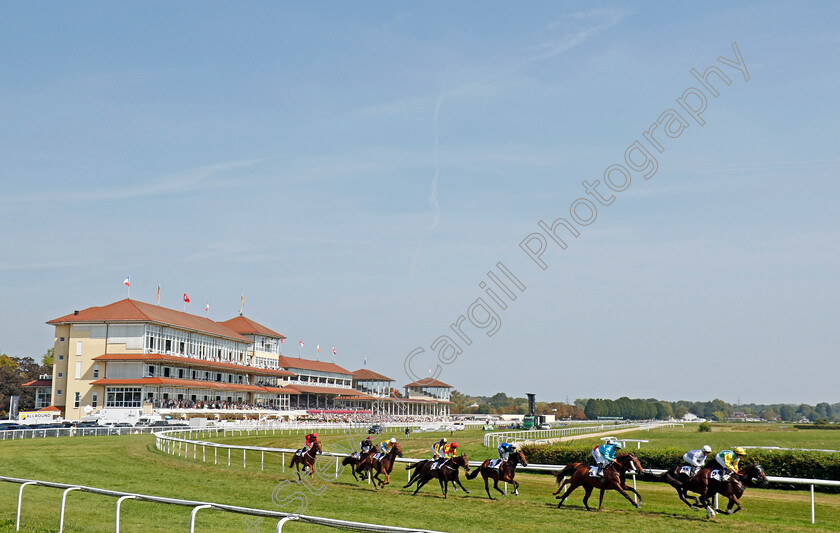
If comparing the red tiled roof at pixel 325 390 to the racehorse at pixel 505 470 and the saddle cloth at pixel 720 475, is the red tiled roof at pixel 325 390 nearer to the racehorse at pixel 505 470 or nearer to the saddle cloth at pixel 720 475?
the racehorse at pixel 505 470

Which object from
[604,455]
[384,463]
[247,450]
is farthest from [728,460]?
[247,450]

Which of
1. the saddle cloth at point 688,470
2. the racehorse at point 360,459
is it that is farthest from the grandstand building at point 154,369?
the saddle cloth at point 688,470

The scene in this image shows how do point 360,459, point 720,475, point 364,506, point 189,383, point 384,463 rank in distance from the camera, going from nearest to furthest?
1. point 720,475
2. point 364,506
3. point 384,463
4. point 360,459
5. point 189,383

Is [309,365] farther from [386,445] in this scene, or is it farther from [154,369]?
[386,445]

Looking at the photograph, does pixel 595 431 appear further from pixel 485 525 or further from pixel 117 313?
pixel 485 525

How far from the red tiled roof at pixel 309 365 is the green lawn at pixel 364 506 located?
6591 centimetres

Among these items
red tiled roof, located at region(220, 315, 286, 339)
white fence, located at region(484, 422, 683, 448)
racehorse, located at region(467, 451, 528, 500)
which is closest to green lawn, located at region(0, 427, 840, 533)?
racehorse, located at region(467, 451, 528, 500)

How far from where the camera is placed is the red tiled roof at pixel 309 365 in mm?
88875

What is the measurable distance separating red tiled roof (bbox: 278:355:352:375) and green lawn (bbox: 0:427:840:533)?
216ft

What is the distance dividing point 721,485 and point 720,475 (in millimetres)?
177

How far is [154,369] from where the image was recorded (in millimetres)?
62031

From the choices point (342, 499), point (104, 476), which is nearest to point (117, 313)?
point (104, 476)

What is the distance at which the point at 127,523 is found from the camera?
12.0 metres

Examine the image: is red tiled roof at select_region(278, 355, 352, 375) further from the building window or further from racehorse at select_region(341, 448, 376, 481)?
racehorse at select_region(341, 448, 376, 481)
